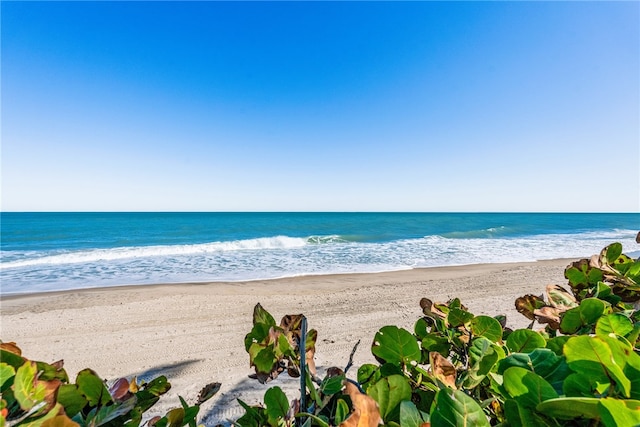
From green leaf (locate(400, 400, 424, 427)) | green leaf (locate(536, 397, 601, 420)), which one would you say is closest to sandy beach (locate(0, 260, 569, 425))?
green leaf (locate(400, 400, 424, 427))

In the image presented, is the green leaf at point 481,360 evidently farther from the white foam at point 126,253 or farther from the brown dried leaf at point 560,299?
the white foam at point 126,253

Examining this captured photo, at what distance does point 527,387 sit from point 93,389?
23.4 inches

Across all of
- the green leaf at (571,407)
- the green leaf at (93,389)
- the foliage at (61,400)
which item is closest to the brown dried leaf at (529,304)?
the green leaf at (571,407)

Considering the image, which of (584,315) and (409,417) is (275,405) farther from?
(584,315)

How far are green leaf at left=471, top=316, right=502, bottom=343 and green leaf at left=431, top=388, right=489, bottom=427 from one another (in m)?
0.35


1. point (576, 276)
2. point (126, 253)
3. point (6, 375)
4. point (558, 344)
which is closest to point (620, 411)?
point (558, 344)

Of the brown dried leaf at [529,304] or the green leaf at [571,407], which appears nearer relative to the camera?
the green leaf at [571,407]

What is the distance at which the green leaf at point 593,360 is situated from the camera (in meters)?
0.33

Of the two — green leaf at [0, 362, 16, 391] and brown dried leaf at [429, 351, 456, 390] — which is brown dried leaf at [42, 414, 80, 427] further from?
brown dried leaf at [429, 351, 456, 390]

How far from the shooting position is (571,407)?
285 mm

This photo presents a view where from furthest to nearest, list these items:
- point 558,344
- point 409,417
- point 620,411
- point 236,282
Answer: point 236,282
point 558,344
point 409,417
point 620,411

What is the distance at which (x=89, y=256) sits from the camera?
14539 mm

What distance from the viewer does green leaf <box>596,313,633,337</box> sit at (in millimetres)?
507

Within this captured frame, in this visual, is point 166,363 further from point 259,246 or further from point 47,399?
point 259,246
